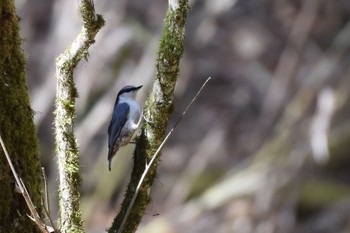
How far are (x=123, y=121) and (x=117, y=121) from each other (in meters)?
0.11

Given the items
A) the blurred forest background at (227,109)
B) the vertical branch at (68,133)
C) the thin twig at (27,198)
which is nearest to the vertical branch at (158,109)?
the vertical branch at (68,133)

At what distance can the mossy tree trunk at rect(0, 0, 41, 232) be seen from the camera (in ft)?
9.48

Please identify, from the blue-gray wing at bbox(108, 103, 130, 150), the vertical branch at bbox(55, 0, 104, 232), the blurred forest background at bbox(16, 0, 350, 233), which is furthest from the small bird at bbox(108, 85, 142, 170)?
the blurred forest background at bbox(16, 0, 350, 233)

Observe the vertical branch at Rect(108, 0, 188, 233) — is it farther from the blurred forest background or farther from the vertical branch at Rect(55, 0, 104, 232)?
the blurred forest background

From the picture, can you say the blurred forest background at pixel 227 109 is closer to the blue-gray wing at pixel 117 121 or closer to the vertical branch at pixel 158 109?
the blue-gray wing at pixel 117 121

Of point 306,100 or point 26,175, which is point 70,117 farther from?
point 306,100

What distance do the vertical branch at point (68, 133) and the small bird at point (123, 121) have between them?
34cm

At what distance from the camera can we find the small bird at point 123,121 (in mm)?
3377

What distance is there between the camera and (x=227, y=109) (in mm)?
11273

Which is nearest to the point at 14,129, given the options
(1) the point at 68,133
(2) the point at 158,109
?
(1) the point at 68,133

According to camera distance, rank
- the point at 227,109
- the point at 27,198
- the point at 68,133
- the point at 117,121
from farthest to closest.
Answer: the point at 227,109 < the point at 117,121 < the point at 68,133 < the point at 27,198

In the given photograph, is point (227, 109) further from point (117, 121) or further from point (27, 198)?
point (27, 198)

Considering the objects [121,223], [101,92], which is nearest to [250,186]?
[101,92]

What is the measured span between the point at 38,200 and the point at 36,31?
803 centimetres
